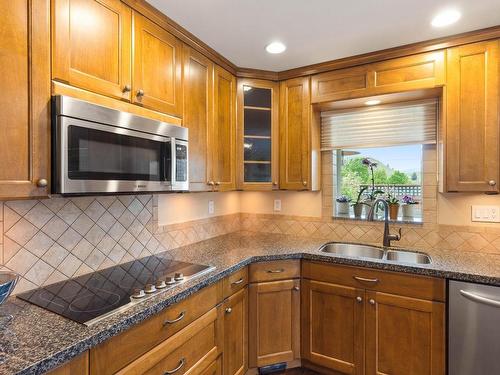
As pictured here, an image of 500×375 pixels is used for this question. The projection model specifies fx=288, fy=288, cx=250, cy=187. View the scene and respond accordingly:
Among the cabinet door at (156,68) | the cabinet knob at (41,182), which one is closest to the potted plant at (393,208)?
the cabinet door at (156,68)

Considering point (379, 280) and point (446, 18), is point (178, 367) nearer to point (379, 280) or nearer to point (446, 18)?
point (379, 280)

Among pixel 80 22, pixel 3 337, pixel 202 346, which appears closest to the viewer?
pixel 3 337

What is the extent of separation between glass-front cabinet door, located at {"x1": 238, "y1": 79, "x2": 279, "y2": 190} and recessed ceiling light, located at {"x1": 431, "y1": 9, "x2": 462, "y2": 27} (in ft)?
4.01

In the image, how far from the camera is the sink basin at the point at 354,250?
7.59 feet

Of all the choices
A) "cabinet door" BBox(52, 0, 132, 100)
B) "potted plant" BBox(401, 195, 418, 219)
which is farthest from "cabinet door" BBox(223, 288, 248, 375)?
"potted plant" BBox(401, 195, 418, 219)

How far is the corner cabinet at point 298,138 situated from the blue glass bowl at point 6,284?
1923 mm

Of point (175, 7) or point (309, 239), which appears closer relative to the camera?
point (175, 7)

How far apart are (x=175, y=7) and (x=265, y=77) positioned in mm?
1080

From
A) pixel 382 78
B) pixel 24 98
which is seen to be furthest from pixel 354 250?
pixel 24 98

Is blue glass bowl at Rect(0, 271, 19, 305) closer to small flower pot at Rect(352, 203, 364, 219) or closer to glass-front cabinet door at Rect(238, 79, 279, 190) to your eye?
glass-front cabinet door at Rect(238, 79, 279, 190)

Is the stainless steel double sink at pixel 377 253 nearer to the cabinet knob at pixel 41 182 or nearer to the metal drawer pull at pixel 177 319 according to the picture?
the metal drawer pull at pixel 177 319

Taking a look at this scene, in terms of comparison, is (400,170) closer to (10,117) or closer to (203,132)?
(203,132)

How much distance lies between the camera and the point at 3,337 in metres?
0.96

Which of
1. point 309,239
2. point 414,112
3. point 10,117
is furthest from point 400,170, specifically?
point 10,117
